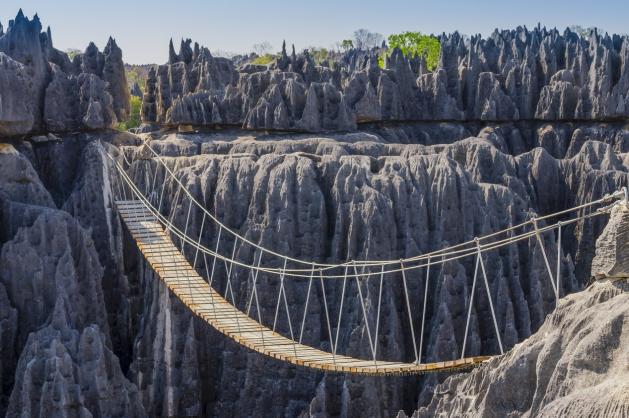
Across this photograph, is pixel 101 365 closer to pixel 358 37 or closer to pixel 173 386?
pixel 173 386

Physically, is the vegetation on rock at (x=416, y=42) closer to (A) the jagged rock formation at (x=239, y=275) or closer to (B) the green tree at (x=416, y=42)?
(B) the green tree at (x=416, y=42)

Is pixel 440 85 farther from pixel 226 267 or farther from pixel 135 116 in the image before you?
pixel 226 267

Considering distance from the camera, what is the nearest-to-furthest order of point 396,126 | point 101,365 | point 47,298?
point 101,365
point 47,298
point 396,126

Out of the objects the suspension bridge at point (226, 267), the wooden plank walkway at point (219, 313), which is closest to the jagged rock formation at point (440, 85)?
the suspension bridge at point (226, 267)

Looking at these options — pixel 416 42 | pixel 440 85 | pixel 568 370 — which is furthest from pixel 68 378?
pixel 416 42

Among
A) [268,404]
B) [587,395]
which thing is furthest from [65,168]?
[587,395]

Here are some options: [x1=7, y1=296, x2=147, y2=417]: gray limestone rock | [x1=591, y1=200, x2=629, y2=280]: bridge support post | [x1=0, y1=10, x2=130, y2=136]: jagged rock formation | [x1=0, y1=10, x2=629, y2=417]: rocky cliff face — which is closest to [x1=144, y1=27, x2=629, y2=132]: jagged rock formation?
[x1=0, y1=10, x2=629, y2=417]: rocky cliff face
